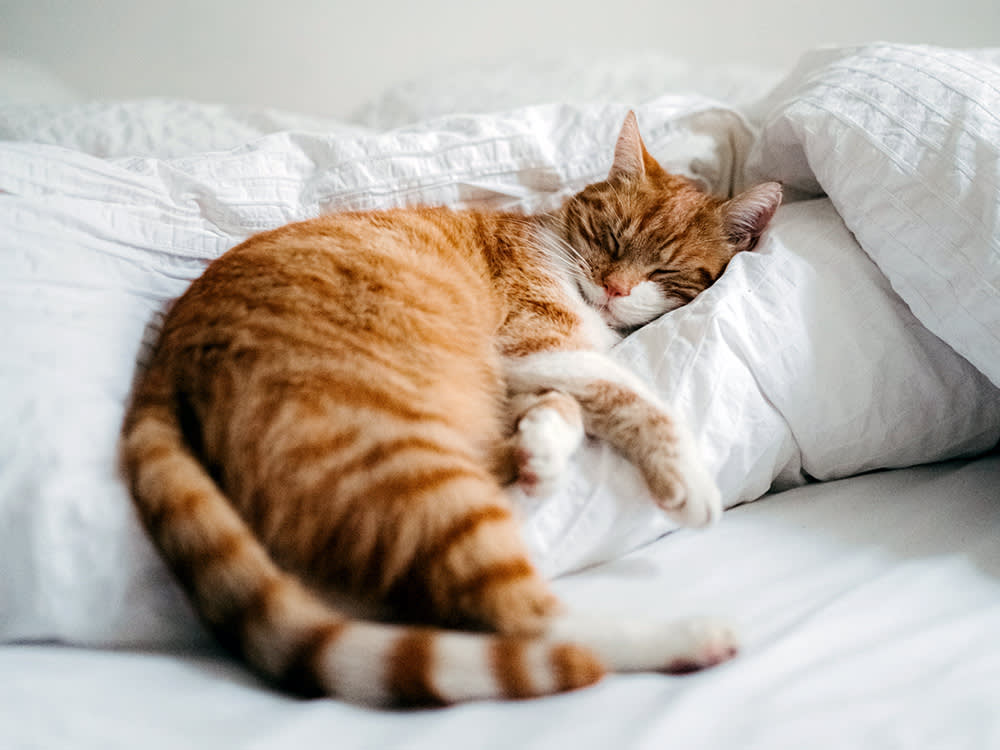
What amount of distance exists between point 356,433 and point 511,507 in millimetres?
307

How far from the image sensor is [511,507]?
1.12 metres

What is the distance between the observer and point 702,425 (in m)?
1.25

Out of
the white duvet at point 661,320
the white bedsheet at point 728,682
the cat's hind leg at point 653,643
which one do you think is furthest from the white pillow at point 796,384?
the cat's hind leg at point 653,643

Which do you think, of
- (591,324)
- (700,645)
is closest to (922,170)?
(591,324)

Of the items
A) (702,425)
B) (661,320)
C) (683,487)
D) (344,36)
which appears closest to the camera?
(683,487)

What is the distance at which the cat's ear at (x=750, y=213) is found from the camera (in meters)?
1.58

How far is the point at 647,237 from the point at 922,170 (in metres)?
0.59

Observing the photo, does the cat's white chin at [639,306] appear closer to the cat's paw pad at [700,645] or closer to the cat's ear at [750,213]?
the cat's ear at [750,213]

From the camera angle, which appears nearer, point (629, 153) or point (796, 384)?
point (796, 384)

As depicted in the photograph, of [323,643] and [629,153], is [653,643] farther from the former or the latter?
[629,153]

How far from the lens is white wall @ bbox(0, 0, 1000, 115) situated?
2768 mm

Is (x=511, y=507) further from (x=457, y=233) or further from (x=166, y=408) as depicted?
(x=457, y=233)

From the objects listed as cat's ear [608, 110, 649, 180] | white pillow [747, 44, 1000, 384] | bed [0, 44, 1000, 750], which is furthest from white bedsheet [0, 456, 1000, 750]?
cat's ear [608, 110, 649, 180]

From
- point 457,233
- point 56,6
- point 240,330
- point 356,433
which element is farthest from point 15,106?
point 356,433
